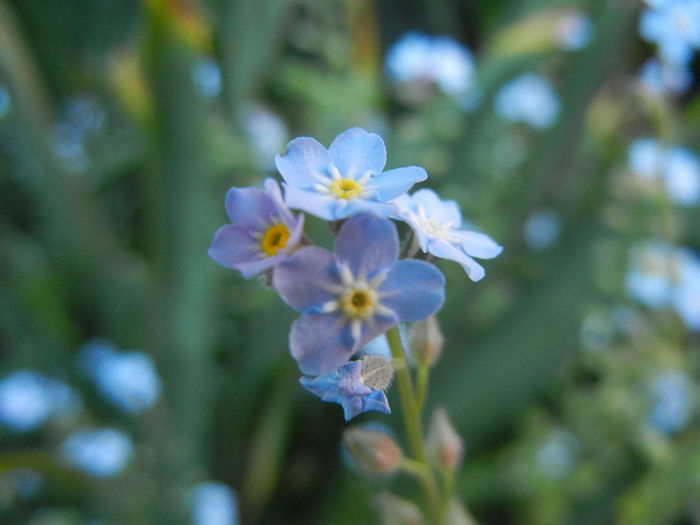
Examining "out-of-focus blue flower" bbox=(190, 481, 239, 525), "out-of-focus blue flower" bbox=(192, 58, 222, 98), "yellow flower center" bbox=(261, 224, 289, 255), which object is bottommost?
"yellow flower center" bbox=(261, 224, 289, 255)

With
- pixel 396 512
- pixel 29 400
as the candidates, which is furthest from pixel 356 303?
pixel 29 400

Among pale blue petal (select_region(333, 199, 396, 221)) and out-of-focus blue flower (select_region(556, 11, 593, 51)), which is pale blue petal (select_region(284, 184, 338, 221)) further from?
out-of-focus blue flower (select_region(556, 11, 593, 51))

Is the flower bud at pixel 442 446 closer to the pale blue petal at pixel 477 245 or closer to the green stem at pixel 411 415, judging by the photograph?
the green stem at pixel 411 415

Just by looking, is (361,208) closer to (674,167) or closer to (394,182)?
(394,182)

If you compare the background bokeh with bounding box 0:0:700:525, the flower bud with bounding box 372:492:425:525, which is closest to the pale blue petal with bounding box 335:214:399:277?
the flower bud with bounding box 372:492:425:525

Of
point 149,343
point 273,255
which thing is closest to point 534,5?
point 149,343

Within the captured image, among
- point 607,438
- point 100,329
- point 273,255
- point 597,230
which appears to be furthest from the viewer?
point 100,329

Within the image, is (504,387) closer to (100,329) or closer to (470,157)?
(470,157)

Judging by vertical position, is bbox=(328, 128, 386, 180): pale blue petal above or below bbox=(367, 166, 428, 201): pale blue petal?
above

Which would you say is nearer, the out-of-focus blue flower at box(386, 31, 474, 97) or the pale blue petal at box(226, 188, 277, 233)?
the pale blue petal at box(226, 188, 277, 233)
